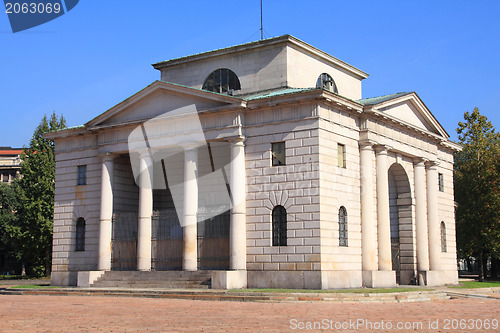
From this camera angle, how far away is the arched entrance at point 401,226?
Result: 132ft

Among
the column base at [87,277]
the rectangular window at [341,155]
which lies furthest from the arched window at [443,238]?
the column base at [87,277]

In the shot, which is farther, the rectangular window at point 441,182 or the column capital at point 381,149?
the rectangular window at point 441,182

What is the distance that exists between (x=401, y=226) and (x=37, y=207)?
36277 millimetres

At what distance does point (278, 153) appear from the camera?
33.4m

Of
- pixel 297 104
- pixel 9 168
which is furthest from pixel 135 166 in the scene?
pixel 9 168

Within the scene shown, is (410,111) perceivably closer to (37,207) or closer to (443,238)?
(443,238)

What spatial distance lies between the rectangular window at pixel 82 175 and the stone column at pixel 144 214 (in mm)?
5270

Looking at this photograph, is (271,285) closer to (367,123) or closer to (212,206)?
(212,206)

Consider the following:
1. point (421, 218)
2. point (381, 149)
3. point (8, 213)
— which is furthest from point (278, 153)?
point (8, 213)

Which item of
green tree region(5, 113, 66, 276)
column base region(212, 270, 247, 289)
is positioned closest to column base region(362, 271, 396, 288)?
column base region(212, 270, 247, 289)

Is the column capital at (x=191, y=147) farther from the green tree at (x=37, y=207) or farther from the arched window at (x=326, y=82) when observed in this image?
the green tree at (x=37, y=207)

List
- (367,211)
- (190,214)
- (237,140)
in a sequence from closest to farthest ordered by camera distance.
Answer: (237,140)
(367,211)
(190,214)

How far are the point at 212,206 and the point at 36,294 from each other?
10.9 m

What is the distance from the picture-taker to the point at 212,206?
38.0m
